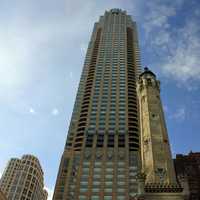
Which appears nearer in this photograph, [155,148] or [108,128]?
[155,148]

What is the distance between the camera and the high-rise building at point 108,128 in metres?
79.9

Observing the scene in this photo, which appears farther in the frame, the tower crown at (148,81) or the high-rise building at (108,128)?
the high-rise building at (108,128)

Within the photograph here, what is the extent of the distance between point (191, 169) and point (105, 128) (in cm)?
3211

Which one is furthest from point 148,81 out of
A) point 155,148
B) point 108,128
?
point 108,128

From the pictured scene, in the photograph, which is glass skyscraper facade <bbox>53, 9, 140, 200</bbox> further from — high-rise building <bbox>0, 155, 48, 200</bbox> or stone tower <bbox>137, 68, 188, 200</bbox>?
high-rise building <bbox>0, 155, 48, 200</bbox>

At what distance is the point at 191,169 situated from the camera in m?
80.8

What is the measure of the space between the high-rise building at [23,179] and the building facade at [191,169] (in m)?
82.0

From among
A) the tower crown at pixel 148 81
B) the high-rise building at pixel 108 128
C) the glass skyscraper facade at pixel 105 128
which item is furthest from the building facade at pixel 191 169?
the tower crown at pixel 148 81

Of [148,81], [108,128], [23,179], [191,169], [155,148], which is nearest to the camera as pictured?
[155,148]

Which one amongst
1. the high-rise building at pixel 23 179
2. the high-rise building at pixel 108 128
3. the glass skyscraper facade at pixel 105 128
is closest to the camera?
the high-rise building at pixel 108 128

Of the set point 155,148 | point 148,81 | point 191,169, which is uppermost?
point 191,169

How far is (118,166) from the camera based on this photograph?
88250mm

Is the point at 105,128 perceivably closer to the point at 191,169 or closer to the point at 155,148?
the point at 191,169

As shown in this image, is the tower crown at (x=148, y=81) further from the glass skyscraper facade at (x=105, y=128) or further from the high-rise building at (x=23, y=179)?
the high-rise building at (x=23, y=179)
